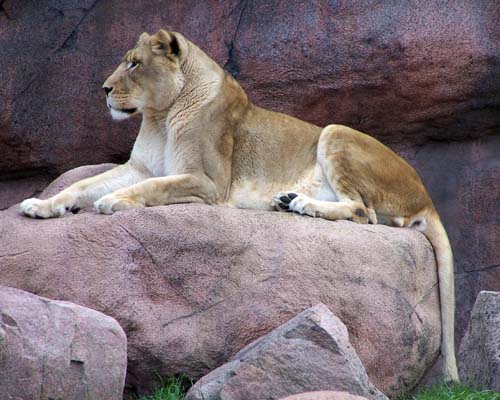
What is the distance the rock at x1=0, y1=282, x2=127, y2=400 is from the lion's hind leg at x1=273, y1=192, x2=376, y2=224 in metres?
1.59

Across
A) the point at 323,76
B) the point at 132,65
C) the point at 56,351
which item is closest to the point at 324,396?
the point at 56,351

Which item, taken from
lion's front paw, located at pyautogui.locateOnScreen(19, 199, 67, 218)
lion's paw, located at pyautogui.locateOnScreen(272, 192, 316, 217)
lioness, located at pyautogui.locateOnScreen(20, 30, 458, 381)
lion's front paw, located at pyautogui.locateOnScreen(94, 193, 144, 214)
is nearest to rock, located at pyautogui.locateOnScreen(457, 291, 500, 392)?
lioness, located at pyautogui.locateOnScreen(20, 30, 458, 381)

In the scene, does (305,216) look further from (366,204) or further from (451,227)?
(451,227)

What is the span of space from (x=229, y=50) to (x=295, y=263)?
227 centimetres

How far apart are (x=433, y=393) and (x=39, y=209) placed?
7.17ft

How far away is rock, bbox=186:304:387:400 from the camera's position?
13.3ft

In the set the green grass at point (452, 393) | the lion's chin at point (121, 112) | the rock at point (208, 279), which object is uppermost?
the lion's chin at point (121, 112)

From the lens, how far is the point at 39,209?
→ 17.3ft

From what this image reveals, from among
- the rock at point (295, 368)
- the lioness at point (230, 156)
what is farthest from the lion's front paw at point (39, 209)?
the rock at point (295, 368)

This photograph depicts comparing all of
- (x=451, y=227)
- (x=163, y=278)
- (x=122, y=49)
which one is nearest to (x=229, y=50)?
(x=122, y=49)

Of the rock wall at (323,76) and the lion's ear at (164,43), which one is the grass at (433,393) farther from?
the lion's ear at (164,43)

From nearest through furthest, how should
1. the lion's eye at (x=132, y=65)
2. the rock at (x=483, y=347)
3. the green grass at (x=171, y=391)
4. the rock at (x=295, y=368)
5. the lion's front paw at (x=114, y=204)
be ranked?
the rock at (x=295, y=368)
the green grass at (x=171, y=391)
the rock at (x=483, y=347)
the lion's front paw at (x=114, y=204)
the lion's eye at (x=132, y=65)

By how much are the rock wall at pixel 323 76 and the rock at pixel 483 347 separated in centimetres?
165

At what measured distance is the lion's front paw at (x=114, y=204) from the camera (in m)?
5.16
